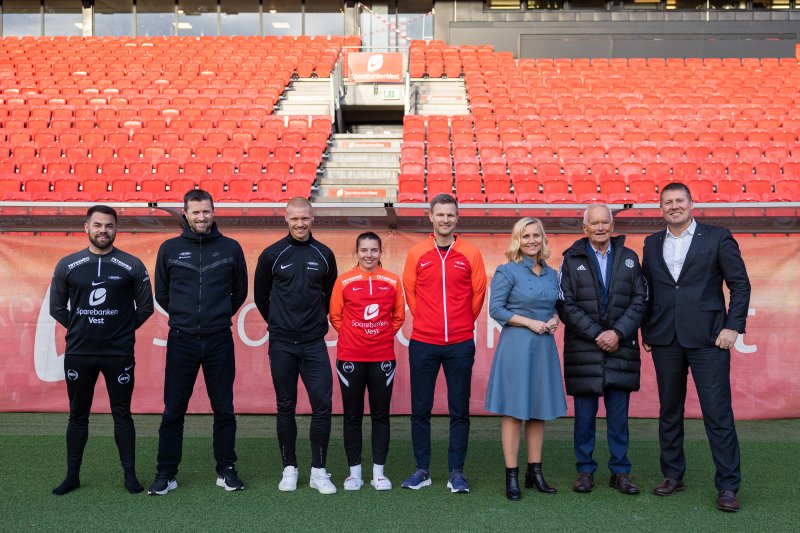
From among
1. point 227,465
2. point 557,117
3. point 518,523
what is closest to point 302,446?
point 227,465

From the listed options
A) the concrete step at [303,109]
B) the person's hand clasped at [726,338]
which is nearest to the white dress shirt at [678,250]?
the person's hand clasped at [726,338]

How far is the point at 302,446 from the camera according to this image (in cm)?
510

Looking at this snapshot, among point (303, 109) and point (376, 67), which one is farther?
point (376, 67)

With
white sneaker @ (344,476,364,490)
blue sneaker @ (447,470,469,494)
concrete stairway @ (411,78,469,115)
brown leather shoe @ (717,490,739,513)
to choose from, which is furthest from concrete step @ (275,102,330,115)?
brown leather shoe @ (717,490,739,513)

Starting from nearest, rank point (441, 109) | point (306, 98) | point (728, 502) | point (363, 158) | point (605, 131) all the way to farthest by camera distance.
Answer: point (728, 502)
point (363, 158)
point (605, 131)
point (441, 109)
point (306, 98)

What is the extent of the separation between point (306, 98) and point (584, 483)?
12610 mm

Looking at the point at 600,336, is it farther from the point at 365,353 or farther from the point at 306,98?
the point at 306,98

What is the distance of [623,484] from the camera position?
4.03 meters

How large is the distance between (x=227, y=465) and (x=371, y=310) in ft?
4.09

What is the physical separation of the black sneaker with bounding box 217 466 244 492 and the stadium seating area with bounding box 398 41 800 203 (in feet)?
18.1

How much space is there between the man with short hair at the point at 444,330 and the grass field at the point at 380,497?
1.01ft

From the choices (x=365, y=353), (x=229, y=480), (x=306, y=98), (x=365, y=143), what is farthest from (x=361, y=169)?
(x=229, y=480)

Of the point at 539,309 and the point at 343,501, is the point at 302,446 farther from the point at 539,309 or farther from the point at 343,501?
the point at 539,309

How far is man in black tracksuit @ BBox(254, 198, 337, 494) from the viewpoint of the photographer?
418 cm
